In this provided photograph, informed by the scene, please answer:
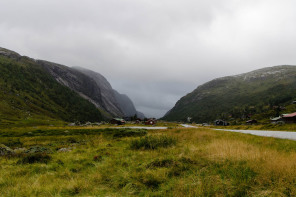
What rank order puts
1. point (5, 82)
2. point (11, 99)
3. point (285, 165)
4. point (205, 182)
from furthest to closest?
1. point (5, 82)
2. point (11, 99)
3. point (285, 165)
4. point (205, 182)

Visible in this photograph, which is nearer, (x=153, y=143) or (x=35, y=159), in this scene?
(x=35, y=159)

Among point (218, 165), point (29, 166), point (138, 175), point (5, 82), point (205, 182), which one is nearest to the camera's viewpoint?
point (205, 182)

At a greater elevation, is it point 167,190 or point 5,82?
point 5,82

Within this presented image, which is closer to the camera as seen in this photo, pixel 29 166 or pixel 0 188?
pixel 0 188

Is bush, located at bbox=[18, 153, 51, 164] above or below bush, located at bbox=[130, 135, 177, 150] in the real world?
below

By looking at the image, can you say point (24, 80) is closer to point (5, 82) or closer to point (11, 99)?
point (5, 82)

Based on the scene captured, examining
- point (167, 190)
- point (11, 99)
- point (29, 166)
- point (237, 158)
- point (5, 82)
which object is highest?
point (5, 82)

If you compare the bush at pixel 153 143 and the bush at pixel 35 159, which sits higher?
the bush at pixel 153 143

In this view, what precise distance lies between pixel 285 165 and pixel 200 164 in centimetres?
332

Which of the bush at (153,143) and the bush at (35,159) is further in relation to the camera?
the bush at (153,143)

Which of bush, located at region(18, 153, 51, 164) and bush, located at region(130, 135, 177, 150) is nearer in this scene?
bush, located at region(18, 153, 51, 164)

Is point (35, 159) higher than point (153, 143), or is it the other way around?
point (153, 143)

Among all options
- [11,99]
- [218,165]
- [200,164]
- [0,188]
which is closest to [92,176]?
[0,188]

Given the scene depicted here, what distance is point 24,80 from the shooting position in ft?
633
